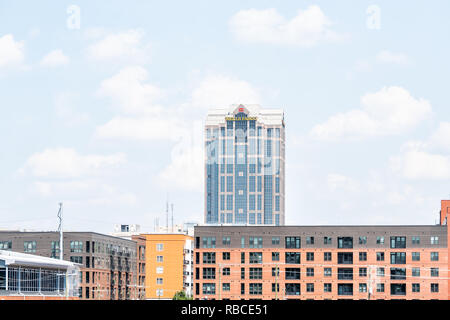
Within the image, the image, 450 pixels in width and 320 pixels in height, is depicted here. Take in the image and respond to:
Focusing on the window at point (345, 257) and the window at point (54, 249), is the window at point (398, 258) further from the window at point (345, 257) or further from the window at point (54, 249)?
the window at point (54, 249)

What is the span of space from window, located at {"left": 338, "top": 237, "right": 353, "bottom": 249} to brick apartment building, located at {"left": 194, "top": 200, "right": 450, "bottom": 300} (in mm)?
214

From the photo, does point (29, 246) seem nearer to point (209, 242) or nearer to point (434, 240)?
point (209, 242)

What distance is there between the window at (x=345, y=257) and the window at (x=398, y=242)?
360 inches

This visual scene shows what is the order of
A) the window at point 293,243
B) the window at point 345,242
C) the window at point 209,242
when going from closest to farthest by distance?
1. the window at point 345,242
2. the window at point 293,243
3. the window at point 209,242

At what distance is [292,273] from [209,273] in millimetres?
18206

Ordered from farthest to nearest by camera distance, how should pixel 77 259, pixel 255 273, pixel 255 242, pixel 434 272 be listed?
1. pixel 77 259
2. pixel 255 242
3. pixel 255 273
4. pixel 434 272

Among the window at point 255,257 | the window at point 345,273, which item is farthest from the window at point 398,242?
the window at point 255,257

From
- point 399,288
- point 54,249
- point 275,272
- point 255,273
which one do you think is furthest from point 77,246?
point 399,288

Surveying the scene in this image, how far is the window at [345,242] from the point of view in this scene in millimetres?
164000

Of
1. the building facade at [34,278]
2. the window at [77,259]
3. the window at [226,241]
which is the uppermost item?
the window at [226,241]

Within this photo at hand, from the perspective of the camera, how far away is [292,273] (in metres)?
164
